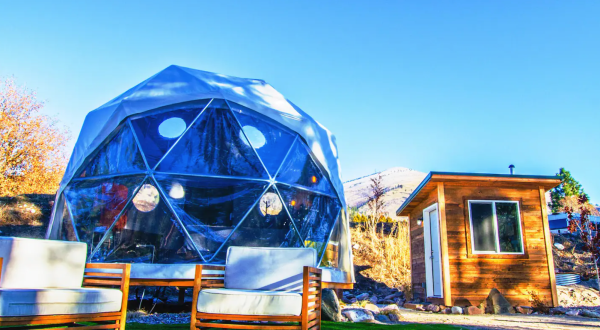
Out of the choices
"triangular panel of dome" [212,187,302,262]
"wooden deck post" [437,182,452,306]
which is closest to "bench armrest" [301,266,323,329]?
"triangular panel of dome" [212,187,302,262]

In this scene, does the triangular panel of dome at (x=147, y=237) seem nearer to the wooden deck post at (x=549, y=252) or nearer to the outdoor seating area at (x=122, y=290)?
the outdoor seating area at (x=122, y=290)

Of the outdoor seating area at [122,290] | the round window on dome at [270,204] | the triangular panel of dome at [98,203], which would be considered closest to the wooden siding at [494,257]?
the round window on dome at [270,204]

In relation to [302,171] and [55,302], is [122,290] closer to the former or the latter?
[55,302]

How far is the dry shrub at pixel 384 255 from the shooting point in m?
12.2

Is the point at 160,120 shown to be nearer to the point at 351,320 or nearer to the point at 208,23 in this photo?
the point at 351,320

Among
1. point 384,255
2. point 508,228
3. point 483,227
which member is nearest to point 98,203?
point 483,227

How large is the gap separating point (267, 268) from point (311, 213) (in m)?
2.83

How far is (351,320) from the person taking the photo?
17.2 ft

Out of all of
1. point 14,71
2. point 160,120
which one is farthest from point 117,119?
point 14,71

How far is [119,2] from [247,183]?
6.35 meters

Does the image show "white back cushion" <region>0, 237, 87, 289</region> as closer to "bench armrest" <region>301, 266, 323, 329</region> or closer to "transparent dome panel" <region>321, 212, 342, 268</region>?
"bench armrest" <region>301, 266, 323, 329</region>

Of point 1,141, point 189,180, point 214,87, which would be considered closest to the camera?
point 189,180

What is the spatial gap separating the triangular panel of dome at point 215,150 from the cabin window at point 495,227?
4398mm

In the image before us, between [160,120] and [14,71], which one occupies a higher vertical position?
[14,71]
